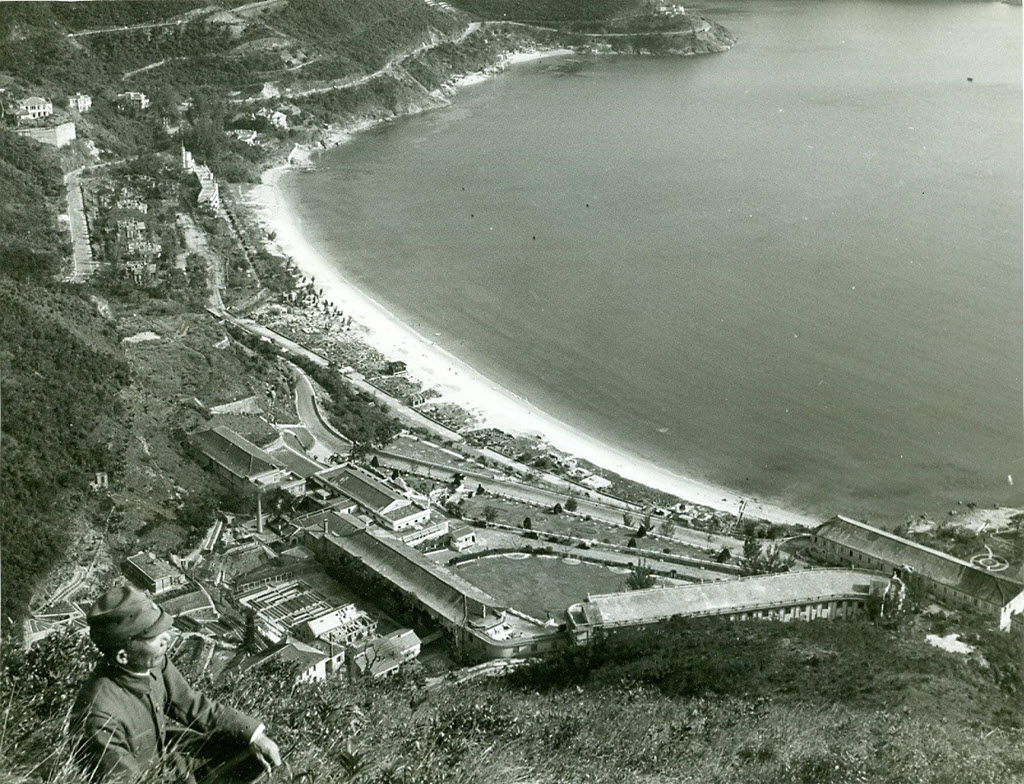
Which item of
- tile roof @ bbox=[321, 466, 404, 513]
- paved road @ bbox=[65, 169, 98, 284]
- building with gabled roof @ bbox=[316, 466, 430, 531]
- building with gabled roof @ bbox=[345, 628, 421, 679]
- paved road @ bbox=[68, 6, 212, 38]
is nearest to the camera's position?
building with gabled roof @ bbox=[345, 628, 421, 679]

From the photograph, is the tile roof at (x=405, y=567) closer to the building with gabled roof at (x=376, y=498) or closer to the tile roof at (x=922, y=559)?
the building with gabled roof at (x=376, y=498)

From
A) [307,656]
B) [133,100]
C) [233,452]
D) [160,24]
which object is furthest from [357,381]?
[160,24]

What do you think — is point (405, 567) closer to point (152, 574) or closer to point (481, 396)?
point (152, 574)

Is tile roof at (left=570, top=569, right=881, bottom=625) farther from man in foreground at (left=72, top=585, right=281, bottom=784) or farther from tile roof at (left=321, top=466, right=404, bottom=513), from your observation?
man in foreground at (left=72, top=585, right=281, bottom=784)


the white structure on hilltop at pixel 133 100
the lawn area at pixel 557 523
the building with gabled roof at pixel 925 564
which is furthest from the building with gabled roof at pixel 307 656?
the white structure on hilltop at pixel 133 100

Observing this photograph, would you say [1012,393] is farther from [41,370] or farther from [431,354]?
[41,370]

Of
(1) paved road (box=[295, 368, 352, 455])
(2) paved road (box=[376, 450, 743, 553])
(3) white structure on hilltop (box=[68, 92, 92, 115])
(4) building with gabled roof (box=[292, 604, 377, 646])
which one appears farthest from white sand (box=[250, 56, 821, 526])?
(3) white structure on hilltop (box=[68, 92, 92, 115])

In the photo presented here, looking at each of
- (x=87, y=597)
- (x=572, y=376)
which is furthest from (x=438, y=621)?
(x=572, y=376)
